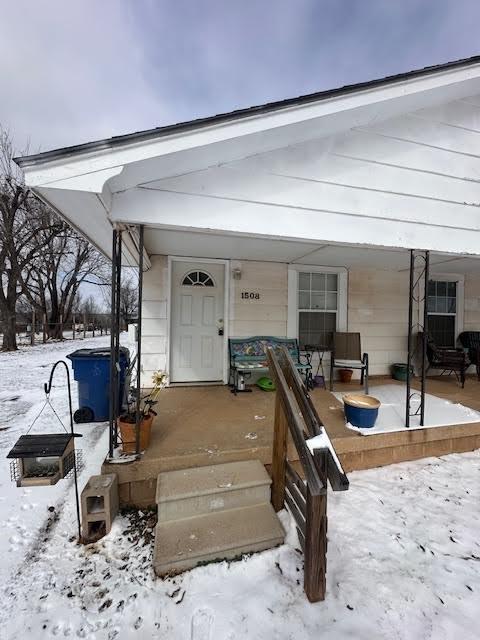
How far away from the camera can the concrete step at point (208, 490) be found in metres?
1.97

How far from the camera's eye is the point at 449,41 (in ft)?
16.3

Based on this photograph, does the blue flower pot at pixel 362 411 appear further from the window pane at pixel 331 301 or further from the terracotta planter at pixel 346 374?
the window pane at pixel 331 301

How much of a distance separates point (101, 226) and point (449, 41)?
6.70 meters

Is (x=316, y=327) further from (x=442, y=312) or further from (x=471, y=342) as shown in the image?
(x=471, y=342)

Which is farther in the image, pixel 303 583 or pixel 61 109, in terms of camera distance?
pixel 61 109

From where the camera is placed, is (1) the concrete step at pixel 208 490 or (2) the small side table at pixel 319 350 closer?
(1) the concrete step at pixel 208 490

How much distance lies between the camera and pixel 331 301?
506cm

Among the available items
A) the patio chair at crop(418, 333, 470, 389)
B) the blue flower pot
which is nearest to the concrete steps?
the blue flower pot

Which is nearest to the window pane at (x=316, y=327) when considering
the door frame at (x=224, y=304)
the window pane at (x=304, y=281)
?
the window pane at (x=304, y=281)

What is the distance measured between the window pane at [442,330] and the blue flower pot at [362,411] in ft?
11.7

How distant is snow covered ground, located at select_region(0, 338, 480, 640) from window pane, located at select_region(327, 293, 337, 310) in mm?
3119

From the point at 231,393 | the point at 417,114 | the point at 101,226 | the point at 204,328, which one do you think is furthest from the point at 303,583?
the point at 417,114

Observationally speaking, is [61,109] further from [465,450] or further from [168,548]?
[465,450]

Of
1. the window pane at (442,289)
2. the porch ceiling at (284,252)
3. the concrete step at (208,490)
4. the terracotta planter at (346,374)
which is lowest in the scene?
the concrete step at (208,490)
